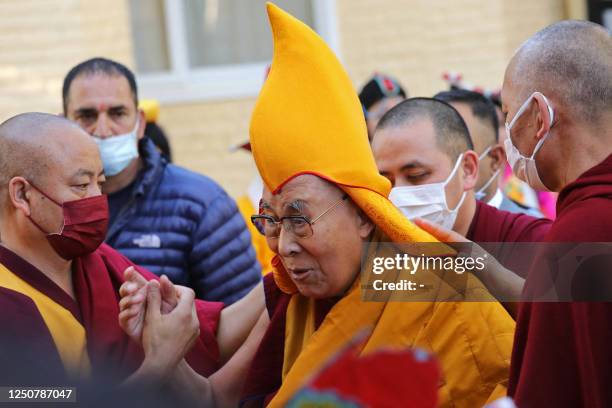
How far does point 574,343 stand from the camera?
2.38 metres

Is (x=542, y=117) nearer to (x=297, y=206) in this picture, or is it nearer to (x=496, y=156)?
(x=297, y=206)

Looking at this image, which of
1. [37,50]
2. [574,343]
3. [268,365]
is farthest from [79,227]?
[37,50]

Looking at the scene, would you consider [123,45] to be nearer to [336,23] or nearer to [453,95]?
[336,23]

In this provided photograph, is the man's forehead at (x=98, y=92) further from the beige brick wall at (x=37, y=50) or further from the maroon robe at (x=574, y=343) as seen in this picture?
the maroon robe at (x=574, y=343)

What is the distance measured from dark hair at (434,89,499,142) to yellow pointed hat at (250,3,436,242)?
5.91ft

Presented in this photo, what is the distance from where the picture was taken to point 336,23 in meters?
8.19

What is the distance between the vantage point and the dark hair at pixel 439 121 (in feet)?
12.8

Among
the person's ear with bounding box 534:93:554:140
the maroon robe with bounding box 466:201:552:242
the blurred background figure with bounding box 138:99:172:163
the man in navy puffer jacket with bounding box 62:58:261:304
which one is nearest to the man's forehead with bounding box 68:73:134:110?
the man in navy puffer jacket with bounding box 62:58:261:304

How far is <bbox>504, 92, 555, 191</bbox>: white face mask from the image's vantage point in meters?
2.72

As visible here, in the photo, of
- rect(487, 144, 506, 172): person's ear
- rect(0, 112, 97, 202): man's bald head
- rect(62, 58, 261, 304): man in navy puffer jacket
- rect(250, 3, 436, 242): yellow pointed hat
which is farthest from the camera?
rect(487, 144, 506, 172): person's ear

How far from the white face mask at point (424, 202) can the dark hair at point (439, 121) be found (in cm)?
20

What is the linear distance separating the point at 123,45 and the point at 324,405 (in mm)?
6596

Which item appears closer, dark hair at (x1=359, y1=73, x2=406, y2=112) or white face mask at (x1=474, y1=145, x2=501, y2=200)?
white face mask at (x1=474, y1=145, x2=501, y2=200)

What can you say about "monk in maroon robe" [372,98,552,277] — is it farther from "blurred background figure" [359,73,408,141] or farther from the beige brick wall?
the beige brick wall
